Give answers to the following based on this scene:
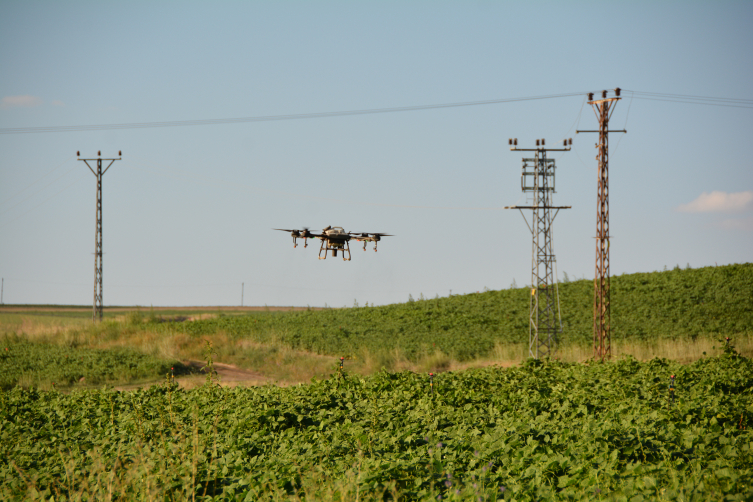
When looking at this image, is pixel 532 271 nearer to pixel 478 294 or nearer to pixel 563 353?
pixel 563 353

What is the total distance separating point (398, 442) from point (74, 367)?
18.9 metres

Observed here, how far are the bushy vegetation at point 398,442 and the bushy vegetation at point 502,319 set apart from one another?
1529 cm

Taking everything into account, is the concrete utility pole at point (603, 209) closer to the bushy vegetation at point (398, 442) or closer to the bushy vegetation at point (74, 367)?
the bushy vegetation at point (398, 442)

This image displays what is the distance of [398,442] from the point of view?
874 centimetres

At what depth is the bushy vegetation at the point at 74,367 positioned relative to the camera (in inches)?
843

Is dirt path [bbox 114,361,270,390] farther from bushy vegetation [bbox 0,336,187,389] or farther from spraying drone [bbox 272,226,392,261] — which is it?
spraying drone [bbox 272,226,392,261]

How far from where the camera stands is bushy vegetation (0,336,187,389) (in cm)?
2141

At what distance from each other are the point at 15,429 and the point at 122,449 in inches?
141

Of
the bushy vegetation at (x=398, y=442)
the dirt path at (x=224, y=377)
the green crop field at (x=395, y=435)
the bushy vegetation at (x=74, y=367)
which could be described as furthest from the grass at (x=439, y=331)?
the bushy vegetation at (x=398, y=442)

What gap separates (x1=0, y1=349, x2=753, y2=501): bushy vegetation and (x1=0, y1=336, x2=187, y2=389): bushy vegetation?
8.33 m

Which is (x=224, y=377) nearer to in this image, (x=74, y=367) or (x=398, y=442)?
(x=74, y=367)

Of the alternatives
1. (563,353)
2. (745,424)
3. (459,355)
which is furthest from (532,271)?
(745,424)

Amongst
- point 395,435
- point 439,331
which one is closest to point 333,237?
point 395,435

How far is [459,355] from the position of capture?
90.3ft
